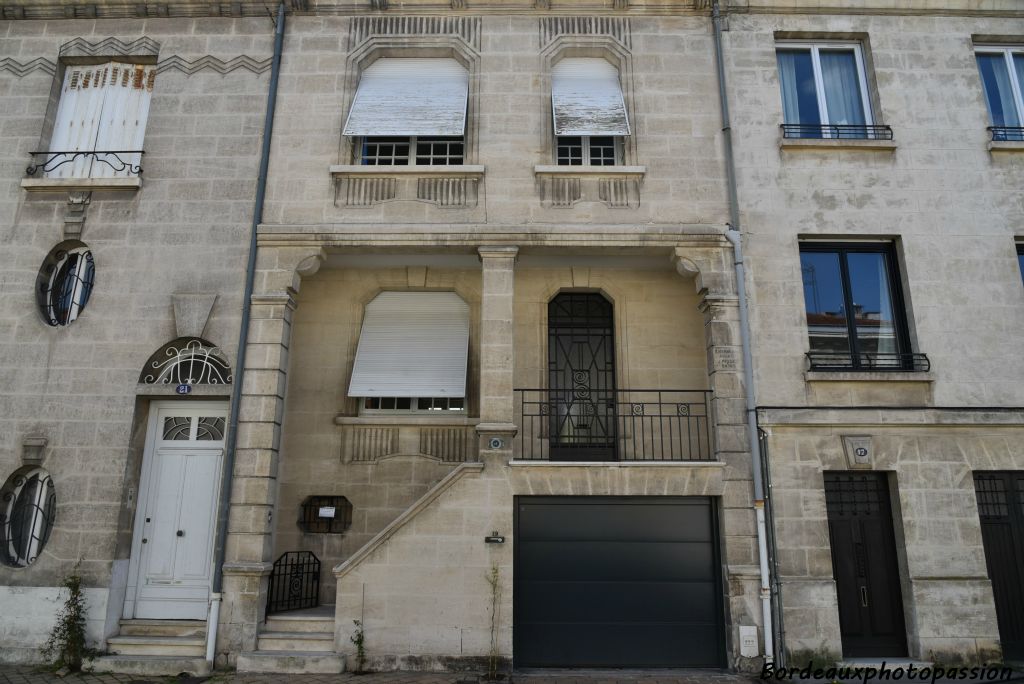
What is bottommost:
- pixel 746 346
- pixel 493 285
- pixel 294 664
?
pixel 294 664

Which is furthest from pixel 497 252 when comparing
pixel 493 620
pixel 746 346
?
pixel 493 620

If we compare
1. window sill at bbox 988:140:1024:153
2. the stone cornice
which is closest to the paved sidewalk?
window sill at bbox 988:140:1024:153

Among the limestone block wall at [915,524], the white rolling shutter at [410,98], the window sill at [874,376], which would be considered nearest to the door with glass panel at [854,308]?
the window sill at [874,376]

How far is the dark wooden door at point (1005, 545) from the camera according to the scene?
8.10 m

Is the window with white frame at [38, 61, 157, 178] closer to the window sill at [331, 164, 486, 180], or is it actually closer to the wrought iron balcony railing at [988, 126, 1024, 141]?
the window sill at [331, 164, 486, 180]

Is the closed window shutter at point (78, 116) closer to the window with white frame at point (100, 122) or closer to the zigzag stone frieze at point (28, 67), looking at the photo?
the window with white frame at point (100, 122)

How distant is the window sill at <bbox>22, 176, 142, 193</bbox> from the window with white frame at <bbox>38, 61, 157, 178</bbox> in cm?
17

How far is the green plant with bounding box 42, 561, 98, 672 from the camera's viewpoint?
7.72 metres

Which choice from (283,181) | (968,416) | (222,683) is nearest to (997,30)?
(968,416)

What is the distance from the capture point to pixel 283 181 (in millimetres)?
9344

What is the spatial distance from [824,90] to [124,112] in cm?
1055

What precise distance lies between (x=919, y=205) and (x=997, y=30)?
10.9 ft

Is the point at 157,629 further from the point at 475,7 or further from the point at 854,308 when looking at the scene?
the point at 854,308

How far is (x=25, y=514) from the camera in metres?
8.51
